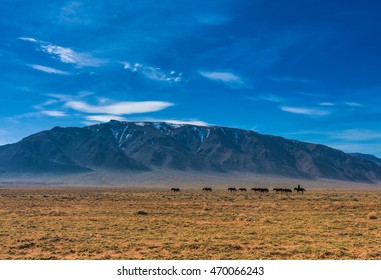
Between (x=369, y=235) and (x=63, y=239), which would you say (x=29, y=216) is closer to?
(x=63, y=239)

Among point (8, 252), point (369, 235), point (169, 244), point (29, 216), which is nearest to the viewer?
point (8, 252)

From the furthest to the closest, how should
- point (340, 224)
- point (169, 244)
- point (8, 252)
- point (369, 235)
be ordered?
point (340, 224), point (369, 235), point (169, 244), point (8, 252)

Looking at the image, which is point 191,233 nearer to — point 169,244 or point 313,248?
point 169,244

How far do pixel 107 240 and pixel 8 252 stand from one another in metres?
4.41

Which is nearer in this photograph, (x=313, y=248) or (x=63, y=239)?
(x=313, y=248)

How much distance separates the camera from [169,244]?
1723 centimetres

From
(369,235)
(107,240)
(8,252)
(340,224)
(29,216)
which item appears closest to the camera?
(8,252)

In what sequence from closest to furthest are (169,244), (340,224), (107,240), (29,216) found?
(169,244) → (107,240) → (340,224) → (29,216)

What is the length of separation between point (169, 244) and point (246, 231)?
18.4 ft
